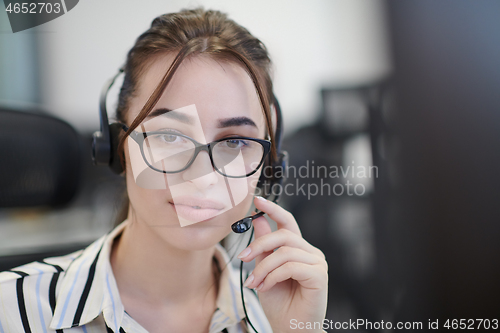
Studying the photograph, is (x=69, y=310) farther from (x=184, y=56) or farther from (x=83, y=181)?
(x=184, y=56)

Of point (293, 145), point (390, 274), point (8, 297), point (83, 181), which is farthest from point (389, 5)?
point (8, 297)

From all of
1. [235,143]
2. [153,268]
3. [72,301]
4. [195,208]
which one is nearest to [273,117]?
[235,143]

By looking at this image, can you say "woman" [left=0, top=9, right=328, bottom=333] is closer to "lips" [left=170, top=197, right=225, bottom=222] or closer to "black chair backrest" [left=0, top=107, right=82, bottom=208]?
"lips" [left=170, top=197, right=225, bottom=222]

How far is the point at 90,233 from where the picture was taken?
A: 0.87m

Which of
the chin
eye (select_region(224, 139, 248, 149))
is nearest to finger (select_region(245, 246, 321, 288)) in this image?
the chin

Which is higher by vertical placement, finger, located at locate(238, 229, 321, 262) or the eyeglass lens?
the eyeglass lens

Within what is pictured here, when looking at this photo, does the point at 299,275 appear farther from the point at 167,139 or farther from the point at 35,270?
the point at 35,270

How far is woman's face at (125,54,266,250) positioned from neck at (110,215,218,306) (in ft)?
0.24

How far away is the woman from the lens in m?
0.53

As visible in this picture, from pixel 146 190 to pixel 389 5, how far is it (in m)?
0.72

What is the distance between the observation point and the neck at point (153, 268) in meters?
0.65

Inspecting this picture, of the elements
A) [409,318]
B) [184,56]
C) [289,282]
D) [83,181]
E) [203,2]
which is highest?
[203,2]

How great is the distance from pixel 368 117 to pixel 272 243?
436mm

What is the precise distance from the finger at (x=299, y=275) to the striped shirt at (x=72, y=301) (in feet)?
0.65
